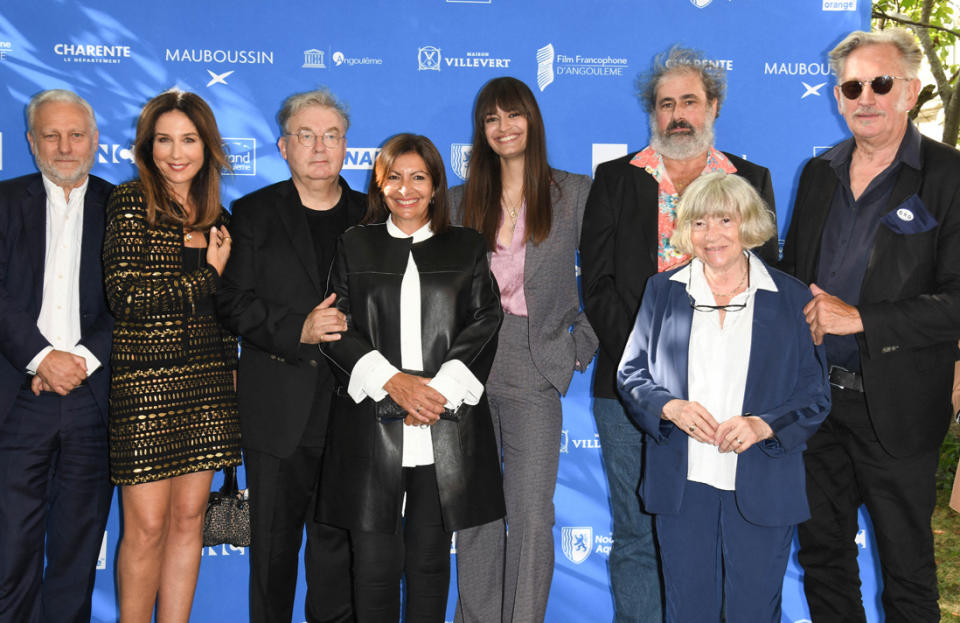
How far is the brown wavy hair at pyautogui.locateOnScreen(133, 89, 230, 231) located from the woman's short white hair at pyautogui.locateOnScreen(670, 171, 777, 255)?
5.47 ft

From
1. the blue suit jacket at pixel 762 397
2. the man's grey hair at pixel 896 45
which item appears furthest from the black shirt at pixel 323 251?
the man's grey hair at pixel 896 45

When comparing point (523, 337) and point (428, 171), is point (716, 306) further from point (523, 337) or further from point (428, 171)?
point (428, 171)

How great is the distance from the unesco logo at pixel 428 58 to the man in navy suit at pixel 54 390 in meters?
1.47

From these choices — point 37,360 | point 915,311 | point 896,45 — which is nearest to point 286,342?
point 37,360

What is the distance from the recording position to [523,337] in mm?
3158

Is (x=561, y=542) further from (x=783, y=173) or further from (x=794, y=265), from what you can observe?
(x=783, y=173)

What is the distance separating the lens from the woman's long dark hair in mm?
3168

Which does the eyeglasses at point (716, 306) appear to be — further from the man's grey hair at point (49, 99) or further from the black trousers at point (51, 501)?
the man's grey hair at point (49, 99)

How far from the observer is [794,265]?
3100 millimetres

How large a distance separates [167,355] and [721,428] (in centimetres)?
186

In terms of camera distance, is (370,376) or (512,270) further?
(512,270)

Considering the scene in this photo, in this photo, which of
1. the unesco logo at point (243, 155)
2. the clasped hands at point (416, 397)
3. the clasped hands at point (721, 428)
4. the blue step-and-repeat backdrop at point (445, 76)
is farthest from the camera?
the unesco logo at point (243, 155)

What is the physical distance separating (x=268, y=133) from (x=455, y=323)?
64.4 inches

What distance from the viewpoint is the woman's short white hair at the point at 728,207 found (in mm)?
2568
